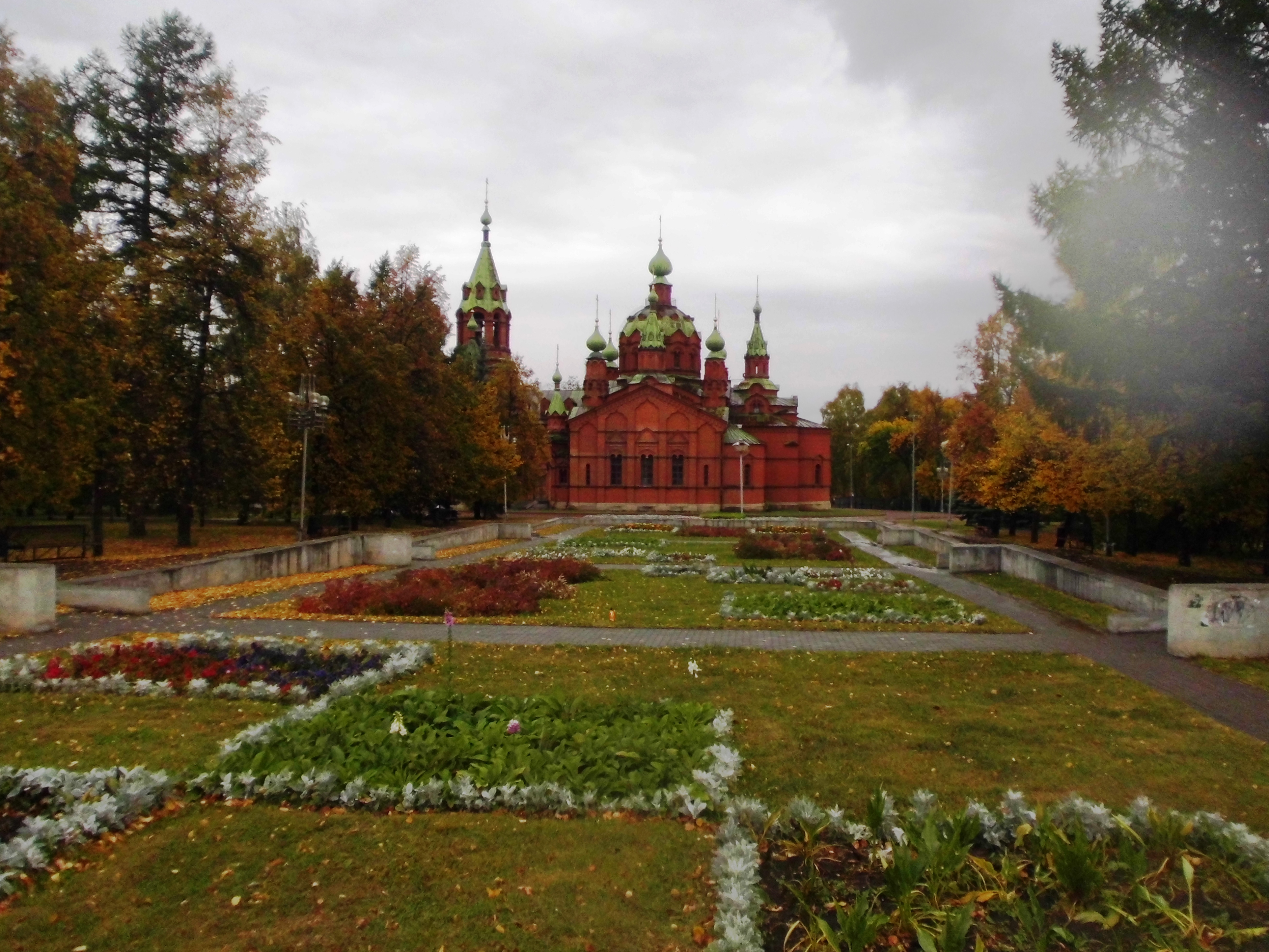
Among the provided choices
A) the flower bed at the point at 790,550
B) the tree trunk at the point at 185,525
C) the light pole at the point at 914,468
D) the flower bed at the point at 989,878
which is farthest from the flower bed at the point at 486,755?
the light pole at the point at 914,468

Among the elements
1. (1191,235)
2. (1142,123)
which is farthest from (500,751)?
(1142,123)

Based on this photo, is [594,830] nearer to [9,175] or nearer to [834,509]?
[9,175]

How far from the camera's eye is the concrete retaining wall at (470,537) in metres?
27.9

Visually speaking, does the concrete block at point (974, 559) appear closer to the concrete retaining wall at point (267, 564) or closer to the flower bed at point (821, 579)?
the flower bed at point (821, 579)

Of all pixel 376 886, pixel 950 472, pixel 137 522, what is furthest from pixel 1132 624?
pixel 137 522

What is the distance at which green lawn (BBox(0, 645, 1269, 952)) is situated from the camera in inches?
195

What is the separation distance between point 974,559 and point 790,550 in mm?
6090

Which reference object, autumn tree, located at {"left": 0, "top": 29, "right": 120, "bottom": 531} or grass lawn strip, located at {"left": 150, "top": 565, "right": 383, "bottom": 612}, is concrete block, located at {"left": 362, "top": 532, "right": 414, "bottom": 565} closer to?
grass lawn strip, located at {"left": 150, "top": 565, "right": 383, "bottom": 612}

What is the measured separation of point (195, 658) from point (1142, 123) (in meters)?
18.3

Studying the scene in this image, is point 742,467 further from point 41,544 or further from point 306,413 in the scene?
point 41,544

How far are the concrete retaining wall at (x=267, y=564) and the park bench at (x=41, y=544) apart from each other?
232 inches

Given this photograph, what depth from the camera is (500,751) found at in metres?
7.27

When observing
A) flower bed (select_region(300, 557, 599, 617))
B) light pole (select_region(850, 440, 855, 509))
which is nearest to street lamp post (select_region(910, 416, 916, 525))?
light pole (select_region(850, 440, 855, 509))

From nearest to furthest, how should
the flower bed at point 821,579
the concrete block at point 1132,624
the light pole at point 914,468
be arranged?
1. the concrete block at point 1132,624
2. the flower bed at point 821,579
3. the light pole at point 914,468
